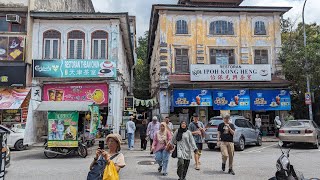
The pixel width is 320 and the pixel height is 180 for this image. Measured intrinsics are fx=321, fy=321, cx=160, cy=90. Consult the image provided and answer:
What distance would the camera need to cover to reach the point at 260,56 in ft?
80.2

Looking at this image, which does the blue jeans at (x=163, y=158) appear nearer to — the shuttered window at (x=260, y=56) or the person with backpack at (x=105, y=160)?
the person with backpack at (x=105, y=160)

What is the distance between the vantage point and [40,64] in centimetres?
2006

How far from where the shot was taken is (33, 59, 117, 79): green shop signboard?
20.0 m

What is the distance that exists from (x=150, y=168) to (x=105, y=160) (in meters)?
6.57

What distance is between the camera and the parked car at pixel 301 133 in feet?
→ 50.8

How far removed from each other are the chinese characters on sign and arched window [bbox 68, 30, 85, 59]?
7.56 m

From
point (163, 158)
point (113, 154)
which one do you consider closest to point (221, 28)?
point (163, 158)

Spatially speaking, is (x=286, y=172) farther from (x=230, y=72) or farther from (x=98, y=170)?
(x=230, y=72)

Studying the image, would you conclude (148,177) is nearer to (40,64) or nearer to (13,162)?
(13,162)

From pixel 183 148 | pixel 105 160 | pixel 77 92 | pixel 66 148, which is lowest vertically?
pixel 66 148

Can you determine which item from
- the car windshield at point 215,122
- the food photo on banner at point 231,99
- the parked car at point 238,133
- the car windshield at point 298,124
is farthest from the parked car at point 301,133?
the food photo on banner at point 231,99


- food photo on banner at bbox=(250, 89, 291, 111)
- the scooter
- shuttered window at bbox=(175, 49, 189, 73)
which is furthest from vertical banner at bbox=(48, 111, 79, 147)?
food photo on banner at bbox=(250, 89, 291, 111)

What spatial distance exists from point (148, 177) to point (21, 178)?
12.0ft

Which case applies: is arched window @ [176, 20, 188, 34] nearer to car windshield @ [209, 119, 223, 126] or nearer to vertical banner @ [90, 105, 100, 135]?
car windshield @ [209, 119, 223, 126]
